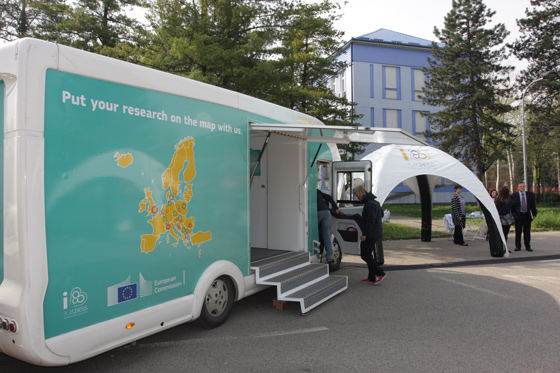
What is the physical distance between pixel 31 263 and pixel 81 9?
13220 mm

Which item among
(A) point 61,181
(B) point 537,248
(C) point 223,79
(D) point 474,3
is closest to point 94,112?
(A) point 61,181

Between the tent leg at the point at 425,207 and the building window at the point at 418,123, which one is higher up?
the building window at the point at 418,123

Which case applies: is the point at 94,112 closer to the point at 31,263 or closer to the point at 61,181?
the point at 61,181

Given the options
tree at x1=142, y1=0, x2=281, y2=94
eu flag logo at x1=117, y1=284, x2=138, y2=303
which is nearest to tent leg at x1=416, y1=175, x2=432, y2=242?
tree at x1=142, y1=0, x2=281, y2=94

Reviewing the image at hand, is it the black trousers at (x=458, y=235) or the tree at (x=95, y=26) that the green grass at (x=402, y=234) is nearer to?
the black trousers at (x=458, y=235)

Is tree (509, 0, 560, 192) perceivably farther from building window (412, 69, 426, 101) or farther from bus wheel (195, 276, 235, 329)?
bus wheel (195, 276, 235, 329)

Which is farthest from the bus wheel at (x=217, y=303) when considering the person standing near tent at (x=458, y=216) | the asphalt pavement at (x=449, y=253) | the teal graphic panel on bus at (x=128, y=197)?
the person standing near tent at (x=458, y=216)

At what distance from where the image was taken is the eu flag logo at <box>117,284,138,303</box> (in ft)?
11.6

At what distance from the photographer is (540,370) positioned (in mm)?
3686

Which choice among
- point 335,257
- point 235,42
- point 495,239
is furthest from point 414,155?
point 235,42

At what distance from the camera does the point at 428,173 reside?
9.91m

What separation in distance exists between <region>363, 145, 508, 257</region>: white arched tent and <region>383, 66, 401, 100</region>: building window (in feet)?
78.0

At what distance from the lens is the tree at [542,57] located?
80.5ft

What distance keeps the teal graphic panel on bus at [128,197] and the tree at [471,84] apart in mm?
23266
